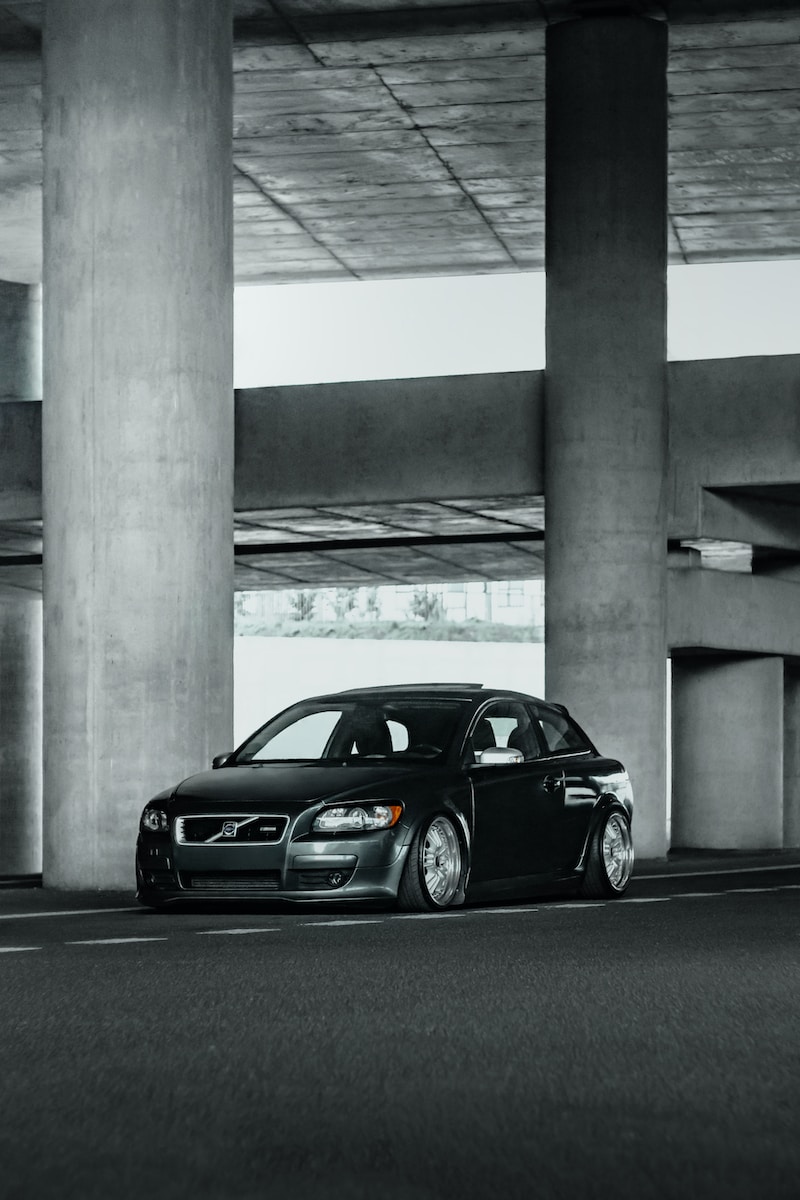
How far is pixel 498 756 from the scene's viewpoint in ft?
39.4

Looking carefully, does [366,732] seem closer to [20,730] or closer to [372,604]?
[20,730]

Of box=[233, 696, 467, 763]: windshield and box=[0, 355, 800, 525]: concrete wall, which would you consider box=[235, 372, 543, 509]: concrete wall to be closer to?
box=[0, 355, 800, 525]: concrete wall

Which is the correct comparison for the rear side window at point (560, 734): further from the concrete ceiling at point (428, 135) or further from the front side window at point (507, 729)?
the concrete ceiling at point (428, 135)

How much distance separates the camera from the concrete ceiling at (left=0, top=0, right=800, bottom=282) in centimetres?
2317

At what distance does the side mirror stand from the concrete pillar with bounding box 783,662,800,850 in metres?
20.2

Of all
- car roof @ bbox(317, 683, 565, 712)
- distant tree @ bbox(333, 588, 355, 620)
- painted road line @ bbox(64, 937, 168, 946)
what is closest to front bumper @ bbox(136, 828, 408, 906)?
painted road line @ bbox(64, 937, 168, 946)

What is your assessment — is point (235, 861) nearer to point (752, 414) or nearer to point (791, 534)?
point (752, 414)

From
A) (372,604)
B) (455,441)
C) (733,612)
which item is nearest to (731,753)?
(733,612)

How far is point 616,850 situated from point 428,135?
51.9 feet

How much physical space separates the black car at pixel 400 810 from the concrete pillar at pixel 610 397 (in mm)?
8478

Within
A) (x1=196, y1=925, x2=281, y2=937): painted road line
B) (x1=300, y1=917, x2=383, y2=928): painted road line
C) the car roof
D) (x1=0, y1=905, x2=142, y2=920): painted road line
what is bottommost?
(x1=0, y1=905, x2=142, y2=920): painted road line

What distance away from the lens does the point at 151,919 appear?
11.5 metres

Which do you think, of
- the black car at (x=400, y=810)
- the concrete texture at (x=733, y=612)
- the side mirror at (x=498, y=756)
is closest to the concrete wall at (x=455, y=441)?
the concrete texture at (x=733, y=612)

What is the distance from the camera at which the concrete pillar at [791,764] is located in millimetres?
31719
